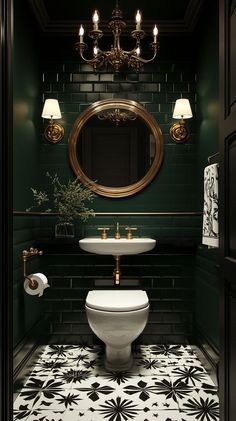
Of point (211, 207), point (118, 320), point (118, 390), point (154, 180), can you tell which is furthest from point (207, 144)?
point (118, 390)

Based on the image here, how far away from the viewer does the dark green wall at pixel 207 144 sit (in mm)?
2381

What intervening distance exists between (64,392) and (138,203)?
1.54 m

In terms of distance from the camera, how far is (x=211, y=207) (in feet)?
6.85

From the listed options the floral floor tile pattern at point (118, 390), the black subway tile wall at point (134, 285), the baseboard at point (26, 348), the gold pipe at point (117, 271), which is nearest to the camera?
the floral floor tile pattern at point (118, 390)

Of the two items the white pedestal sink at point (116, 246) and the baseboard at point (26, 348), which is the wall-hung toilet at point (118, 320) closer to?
the white pedestal sink at point (116, 246)

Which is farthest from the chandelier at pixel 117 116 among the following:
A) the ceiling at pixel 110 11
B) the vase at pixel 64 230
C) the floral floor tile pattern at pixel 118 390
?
the floral floor tile pattern at pixel 118 390

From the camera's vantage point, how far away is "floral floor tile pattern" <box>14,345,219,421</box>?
6.40ft

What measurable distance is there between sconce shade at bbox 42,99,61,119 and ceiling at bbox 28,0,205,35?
2.06ft

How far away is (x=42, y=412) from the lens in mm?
1968

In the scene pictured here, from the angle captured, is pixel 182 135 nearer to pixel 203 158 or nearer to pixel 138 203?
pixel 203 158

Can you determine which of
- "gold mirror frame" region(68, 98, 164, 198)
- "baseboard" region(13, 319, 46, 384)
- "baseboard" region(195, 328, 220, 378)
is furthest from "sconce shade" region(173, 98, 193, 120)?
"baseboard" region(13, 319, 46, 384)

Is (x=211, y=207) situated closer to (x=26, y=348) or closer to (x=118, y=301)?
(x=118, y=301)

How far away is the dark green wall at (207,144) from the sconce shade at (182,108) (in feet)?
0.34

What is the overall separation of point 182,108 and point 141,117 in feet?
1.20
